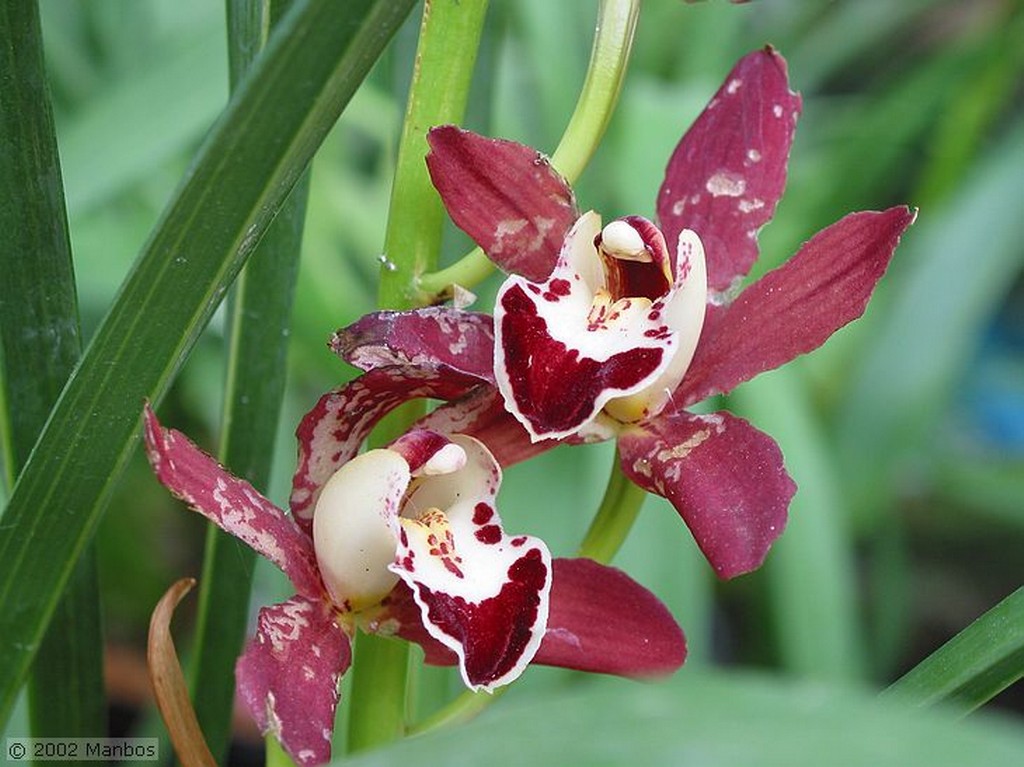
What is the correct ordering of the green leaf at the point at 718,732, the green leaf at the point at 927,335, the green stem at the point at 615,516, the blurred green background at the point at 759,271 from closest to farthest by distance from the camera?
the green leaf at the point at 718,732 < the green stem at the point at 615,516 < the blurred green background at the point at 759,271 < the green leaf at the point at 927,335

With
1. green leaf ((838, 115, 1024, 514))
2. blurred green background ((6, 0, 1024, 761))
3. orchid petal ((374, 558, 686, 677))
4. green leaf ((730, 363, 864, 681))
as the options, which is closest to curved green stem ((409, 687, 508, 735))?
orchid petal ((374, 558, 686, 677))

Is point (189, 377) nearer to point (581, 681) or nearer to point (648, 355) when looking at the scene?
point (581, 681)

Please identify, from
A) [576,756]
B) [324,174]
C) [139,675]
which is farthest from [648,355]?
[324,174]

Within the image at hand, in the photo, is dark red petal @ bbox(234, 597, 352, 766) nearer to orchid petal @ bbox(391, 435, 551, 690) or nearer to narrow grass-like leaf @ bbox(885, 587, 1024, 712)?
orchid petal @ bbox(391, 435, 551, 690)

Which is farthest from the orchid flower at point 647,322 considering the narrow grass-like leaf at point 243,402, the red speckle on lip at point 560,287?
the narrow grass-like leaf at point 243,402

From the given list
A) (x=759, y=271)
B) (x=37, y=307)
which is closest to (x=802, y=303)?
(x=37, y=307)

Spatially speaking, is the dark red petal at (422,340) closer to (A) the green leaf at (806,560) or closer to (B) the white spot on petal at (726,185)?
(B) the white spot on petal at (726,185)
